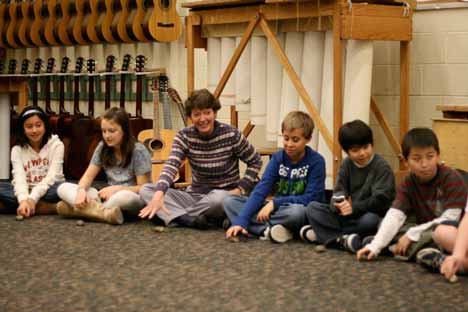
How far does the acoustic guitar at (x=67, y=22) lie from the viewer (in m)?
7.42

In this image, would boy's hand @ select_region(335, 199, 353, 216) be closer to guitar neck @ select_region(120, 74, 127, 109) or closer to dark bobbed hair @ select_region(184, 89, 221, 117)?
dark bobbed hair @ select_region(184, 89, 221, 117)

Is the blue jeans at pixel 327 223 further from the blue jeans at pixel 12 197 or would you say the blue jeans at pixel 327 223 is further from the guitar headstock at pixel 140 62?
the guitar headstock at pixel 140 62

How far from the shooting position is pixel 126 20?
6.82 metres

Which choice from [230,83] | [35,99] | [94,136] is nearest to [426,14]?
[230,83]

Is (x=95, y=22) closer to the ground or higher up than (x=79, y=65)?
higher up

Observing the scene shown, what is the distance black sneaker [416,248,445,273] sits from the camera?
10.8ft

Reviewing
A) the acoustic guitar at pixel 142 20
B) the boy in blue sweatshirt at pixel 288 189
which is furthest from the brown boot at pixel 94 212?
the acoustic guitar at pixel 142 20

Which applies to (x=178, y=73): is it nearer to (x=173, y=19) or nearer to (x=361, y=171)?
(x=173, y=19)

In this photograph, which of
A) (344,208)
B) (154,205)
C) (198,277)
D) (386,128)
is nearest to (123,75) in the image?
(386,128)

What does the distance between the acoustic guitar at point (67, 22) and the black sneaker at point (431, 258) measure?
4.75m

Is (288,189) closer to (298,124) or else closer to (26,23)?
(298,124)

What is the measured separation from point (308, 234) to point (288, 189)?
0.96ft

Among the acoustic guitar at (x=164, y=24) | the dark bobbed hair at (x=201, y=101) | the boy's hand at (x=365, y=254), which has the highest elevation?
the acoustic guitar at (x=164, y=24)

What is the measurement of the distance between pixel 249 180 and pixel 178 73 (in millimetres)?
2391
